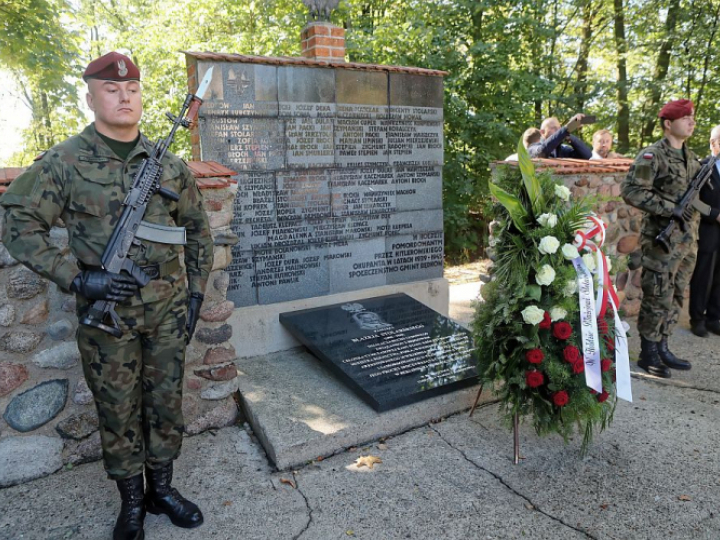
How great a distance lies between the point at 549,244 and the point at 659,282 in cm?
199

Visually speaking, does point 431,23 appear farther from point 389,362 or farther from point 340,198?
point 389,362

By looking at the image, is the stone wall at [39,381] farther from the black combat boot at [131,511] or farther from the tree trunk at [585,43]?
the tree trunk at [585,43]

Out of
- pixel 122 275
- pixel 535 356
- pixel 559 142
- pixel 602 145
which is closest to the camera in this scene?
pixel 122 275

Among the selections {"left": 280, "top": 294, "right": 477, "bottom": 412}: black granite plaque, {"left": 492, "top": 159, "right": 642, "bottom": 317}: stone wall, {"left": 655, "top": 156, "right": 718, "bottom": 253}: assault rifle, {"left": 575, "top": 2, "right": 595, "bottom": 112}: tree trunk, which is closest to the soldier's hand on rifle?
{"left": 655, "top": 156, "right": 718, "bottom": 253}: assault rifle

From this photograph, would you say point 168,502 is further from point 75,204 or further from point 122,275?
point 75,204

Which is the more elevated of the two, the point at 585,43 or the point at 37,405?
the point at 585,43

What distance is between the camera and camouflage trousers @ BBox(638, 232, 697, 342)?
4.12 meters

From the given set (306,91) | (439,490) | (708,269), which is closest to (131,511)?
(439,490)

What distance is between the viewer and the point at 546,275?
2691 mm

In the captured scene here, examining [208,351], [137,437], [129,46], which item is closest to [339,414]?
[208,351]

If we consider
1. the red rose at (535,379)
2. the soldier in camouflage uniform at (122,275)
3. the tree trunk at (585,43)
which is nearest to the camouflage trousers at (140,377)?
the soldier in camouflage uniform at (122,275)

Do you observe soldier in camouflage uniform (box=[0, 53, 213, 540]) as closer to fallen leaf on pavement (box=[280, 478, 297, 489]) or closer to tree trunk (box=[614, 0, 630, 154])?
fallen leaf on pavement (box=[280, 478, 297, 489])

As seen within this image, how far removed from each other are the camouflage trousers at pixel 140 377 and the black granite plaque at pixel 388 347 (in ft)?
3.96

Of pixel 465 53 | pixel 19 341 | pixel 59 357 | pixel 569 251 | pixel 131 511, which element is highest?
pixel 465 53
